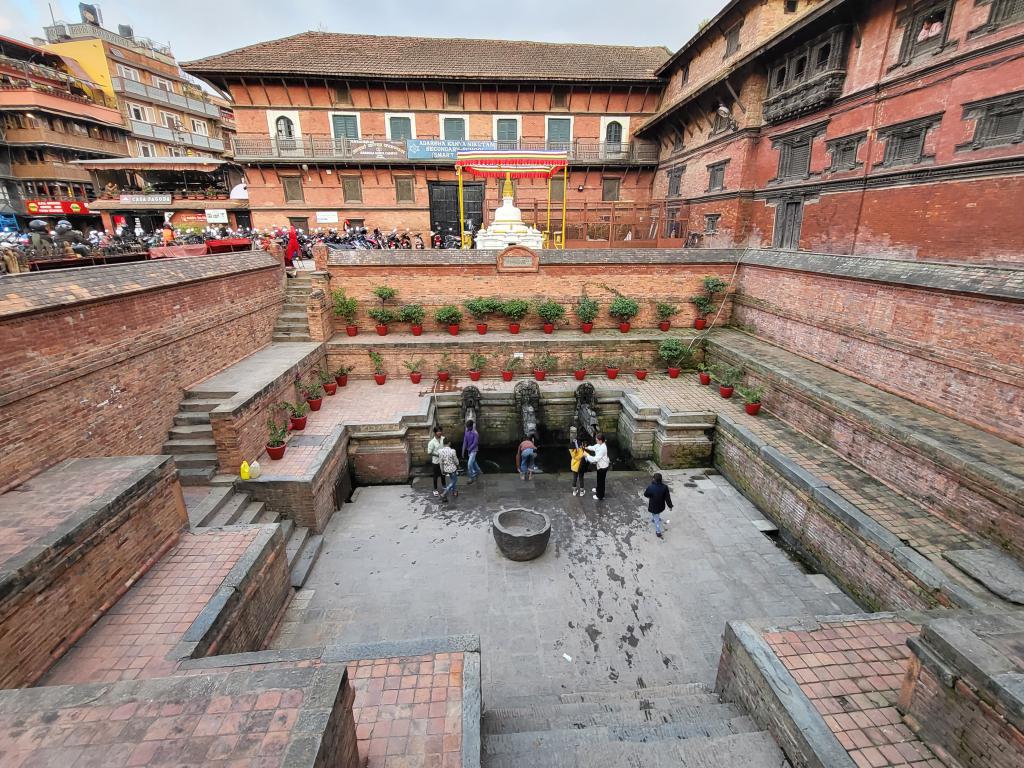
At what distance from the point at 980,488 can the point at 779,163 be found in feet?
41.5

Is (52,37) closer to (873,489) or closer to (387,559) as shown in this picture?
(387,559)

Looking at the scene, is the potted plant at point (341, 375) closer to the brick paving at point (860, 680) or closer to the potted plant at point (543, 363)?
the potted plant at point (543, 363)

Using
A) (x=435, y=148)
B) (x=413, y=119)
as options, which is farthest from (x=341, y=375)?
(x=413, y=119)

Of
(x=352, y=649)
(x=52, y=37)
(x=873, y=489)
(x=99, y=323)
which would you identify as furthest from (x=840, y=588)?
(x=52, y=37)

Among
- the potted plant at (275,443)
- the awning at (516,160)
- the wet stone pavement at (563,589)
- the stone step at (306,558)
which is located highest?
the awning at (516,160)

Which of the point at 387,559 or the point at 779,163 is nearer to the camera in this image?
the point at 387,559

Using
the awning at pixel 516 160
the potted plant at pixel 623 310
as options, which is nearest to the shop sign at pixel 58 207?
the awning at pixel 516 160

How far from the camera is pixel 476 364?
13.6 m

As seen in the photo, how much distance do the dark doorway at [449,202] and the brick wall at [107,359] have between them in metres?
14.7

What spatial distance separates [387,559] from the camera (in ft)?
25.3

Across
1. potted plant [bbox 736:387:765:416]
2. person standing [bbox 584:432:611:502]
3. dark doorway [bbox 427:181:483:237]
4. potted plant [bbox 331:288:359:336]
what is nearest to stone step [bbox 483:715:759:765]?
person standing [bbox 584:432:611:502]

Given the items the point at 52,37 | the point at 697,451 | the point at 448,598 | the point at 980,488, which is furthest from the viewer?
the point at 52,37

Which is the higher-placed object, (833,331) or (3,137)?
(3,137)

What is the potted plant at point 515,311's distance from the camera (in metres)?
14.4
